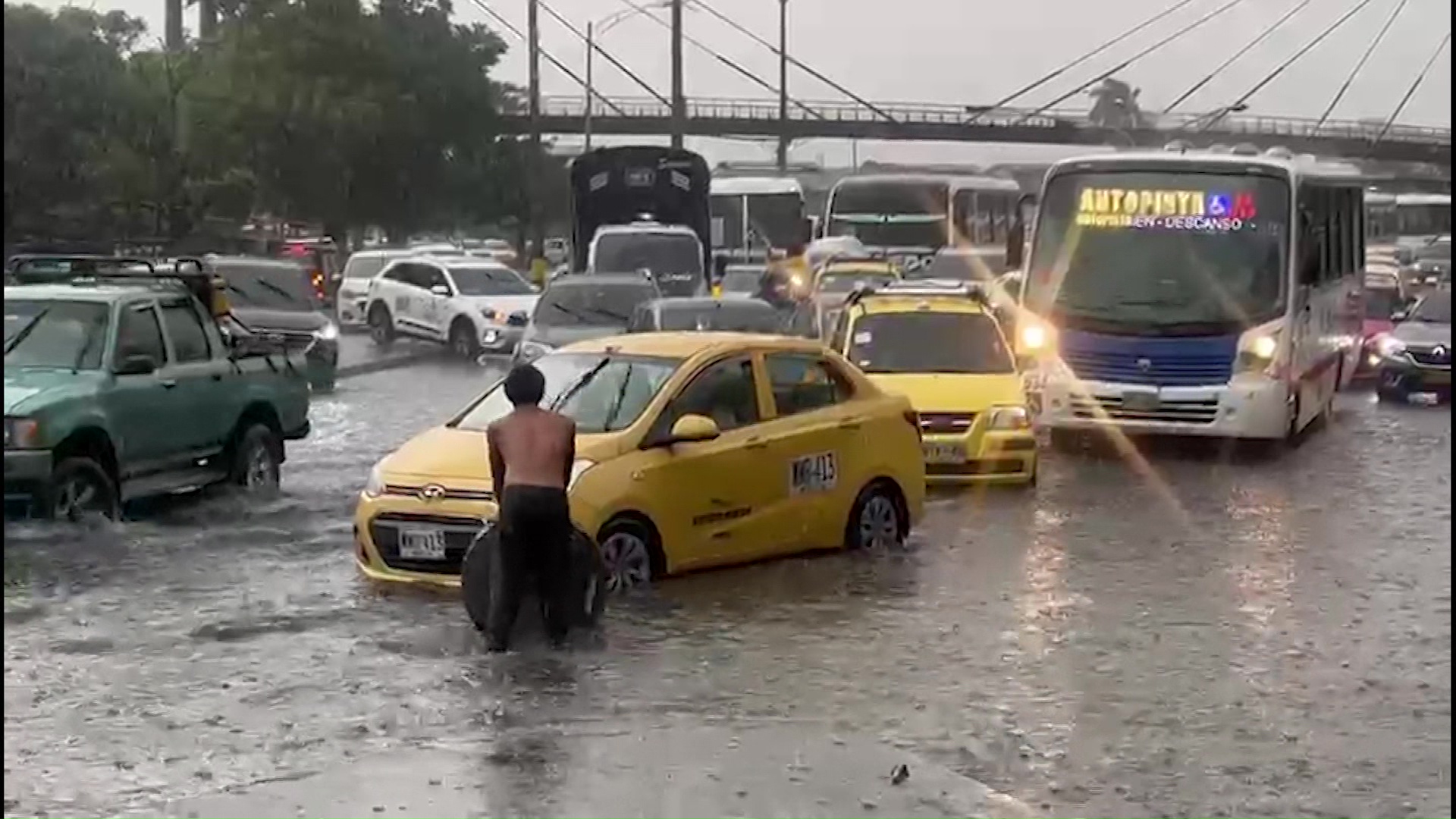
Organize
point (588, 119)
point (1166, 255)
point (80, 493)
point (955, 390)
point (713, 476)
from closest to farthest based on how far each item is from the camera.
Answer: point (713, 476)
point (80, 493)
point (955, 390)
point (1166, 255)
point (588, 119)

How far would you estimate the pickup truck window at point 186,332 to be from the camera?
1558 cm

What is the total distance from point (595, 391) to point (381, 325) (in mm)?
28568

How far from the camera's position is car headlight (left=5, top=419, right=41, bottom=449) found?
1366 cm

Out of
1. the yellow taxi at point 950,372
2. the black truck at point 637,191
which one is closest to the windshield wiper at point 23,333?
the yellow taxi at point 950,372

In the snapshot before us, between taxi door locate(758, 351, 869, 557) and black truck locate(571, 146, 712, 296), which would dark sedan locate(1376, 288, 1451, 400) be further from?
taxi door locate(758, 351, 869, 557)

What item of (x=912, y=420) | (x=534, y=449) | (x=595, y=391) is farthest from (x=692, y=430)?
(x=912, y=420)

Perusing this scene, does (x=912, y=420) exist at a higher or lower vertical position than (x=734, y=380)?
lower

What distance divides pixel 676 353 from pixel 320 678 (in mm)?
3545

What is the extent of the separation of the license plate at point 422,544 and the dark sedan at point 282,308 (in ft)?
53.9

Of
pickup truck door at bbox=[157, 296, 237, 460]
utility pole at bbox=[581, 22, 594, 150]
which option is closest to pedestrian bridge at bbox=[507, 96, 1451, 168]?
utility pole at bbox=[581, 22, 594, 150]

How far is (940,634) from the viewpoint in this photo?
37.7ft

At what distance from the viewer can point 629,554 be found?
39.2 ft

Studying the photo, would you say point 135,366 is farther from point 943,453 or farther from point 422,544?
point 943,453

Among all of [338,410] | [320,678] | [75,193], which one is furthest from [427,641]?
[75,193]
